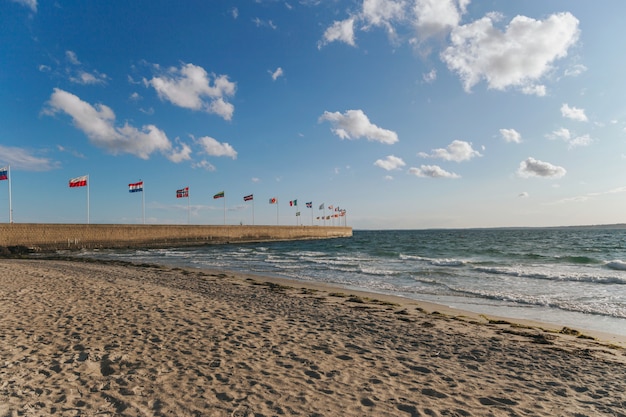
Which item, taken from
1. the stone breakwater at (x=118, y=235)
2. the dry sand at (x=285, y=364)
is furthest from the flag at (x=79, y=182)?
the dry sand at (x=285, y=364)

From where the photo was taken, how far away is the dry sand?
4.07 m

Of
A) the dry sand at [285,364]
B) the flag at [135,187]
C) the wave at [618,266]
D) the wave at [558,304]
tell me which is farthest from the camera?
the flag at [135,187]

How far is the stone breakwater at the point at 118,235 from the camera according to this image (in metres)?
37.3

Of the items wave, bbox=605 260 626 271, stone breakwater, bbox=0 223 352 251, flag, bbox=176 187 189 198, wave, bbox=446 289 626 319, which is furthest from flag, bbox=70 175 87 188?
wave, bbox=605 260 626 271

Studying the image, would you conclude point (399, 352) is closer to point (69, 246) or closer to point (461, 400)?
point (461, 400)

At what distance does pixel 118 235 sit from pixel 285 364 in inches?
1885

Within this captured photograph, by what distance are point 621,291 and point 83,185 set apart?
46419 millimetres

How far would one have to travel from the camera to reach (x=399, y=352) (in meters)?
6.17

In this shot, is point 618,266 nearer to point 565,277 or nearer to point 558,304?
point 565,277

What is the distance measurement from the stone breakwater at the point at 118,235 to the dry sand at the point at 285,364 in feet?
116

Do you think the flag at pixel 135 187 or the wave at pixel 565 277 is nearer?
the wave at pixel 565 277

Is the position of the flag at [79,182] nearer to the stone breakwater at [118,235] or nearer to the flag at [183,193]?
the stone breakwater at [118,235]

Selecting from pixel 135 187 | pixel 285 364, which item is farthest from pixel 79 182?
pixel 285 364

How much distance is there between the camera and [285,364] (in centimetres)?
536
